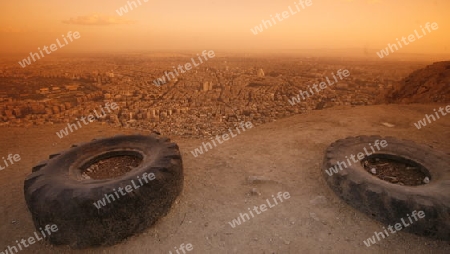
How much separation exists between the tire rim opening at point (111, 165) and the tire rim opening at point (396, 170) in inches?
213

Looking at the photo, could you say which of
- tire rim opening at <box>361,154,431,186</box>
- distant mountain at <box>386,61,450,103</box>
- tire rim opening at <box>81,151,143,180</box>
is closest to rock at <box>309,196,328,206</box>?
tire rim opening at <box>361,154,431,186</box>

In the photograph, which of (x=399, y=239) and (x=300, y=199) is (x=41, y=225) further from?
(x=399, y=239)

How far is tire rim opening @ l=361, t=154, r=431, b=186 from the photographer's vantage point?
184 inches

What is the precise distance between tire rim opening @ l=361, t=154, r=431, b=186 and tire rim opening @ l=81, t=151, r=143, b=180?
17.8 feet

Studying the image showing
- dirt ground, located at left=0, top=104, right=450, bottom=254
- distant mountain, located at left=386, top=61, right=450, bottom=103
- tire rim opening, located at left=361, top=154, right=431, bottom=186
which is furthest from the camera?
distant mountain, located at left=386, top=61, right=450, bottom=103

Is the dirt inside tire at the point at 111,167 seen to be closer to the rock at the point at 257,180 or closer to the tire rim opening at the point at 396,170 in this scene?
the rock at the point at 257,180

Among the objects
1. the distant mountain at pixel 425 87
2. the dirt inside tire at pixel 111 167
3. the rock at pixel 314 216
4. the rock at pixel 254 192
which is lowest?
the distant mountain at pixel 425 87

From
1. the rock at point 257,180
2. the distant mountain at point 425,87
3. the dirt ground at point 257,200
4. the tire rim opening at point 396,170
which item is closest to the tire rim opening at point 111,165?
the dirt ground at point 257,200

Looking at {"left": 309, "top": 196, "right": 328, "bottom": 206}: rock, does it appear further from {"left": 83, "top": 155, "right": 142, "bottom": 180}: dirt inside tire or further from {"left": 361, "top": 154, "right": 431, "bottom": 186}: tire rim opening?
{"left": 83, "top": 155, "right": 142, "bottom": 180}: dirt inside tire

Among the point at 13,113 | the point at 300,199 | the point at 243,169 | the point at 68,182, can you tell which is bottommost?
the point at 300,199

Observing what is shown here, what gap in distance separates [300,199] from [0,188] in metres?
6.81

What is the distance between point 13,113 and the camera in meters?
11.2

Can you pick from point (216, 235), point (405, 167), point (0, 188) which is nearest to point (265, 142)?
point (405, 167)

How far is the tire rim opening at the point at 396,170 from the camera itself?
4672 mm
